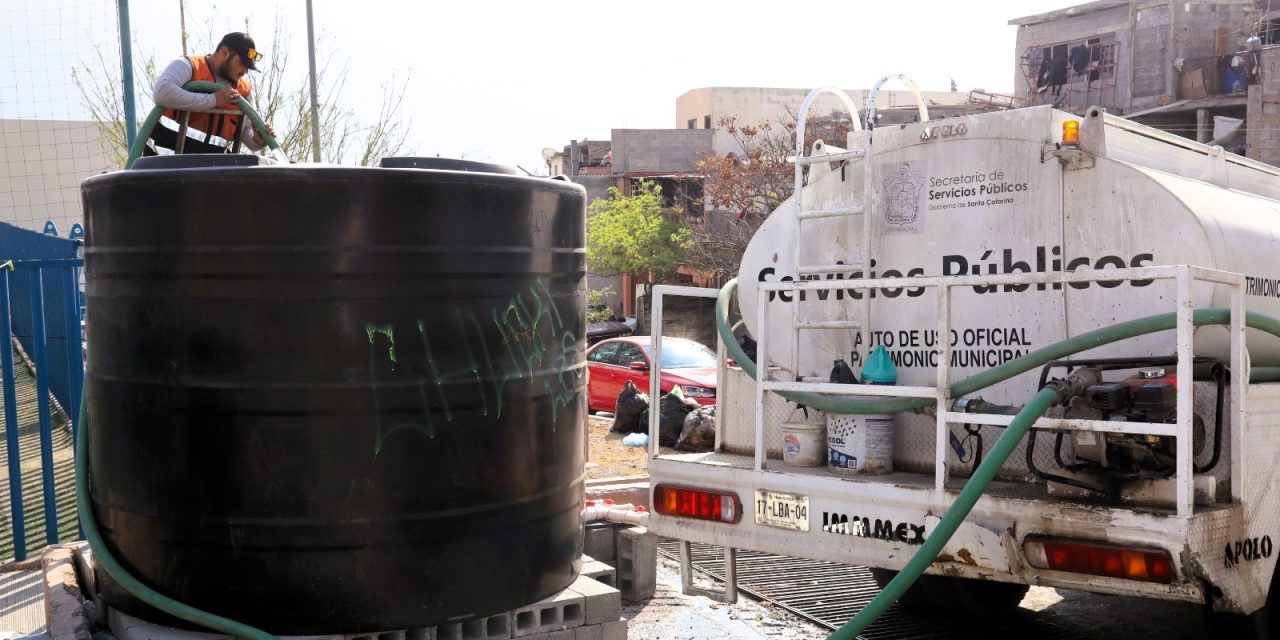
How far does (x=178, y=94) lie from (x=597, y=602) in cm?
216

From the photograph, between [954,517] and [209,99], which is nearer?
[954,517]

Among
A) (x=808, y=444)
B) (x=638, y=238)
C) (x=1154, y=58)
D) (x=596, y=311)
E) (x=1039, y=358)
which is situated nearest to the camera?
(x=1039, y=358)

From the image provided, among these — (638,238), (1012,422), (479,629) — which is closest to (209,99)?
(479,629)

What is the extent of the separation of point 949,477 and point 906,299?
0.85 metres

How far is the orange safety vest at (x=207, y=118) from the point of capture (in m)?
3.88

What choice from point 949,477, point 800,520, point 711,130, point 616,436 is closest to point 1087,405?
point 949,477

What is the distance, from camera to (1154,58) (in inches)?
1399

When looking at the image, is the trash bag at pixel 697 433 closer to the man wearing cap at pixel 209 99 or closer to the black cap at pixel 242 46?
the man wearing cap at pixel 209 99

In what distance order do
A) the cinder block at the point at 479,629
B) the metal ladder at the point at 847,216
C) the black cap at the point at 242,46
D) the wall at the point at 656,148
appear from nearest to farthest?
1. the cinder block at the point at 479,629
2. the black cap at the point at 242,46
3. the metal ladder at the point at 847,216
4. the wall at the point at 656,148

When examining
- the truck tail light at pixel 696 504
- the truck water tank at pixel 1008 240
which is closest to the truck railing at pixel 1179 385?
the truck water tank at pixel 1008 240

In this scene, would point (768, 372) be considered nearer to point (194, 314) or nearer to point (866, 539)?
point (866, 539)

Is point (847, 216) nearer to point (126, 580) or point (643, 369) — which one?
point (126, 580)

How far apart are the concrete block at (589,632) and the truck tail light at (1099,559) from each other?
151 centimetres

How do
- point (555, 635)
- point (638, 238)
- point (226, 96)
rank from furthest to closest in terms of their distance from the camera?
point (638, 238), point (226, 96), point (555, 635)
